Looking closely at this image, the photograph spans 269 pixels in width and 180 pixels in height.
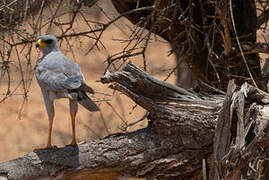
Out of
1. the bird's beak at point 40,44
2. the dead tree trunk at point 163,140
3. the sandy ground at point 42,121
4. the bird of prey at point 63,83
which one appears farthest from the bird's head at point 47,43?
the sandy ground at point 42,121

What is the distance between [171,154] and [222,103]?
1.60 feet

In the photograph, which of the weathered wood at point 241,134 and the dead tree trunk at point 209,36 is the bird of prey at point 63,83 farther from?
the dead tree trunk at point 209,36

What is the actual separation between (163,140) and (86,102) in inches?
22.0

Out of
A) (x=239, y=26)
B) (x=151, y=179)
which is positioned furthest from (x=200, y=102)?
(x=239, y=26)

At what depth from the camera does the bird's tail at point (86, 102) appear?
3.57m

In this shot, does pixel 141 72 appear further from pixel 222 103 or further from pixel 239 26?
pixel 239 26

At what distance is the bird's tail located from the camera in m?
3.57

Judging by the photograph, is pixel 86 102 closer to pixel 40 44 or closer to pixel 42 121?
pixel 40 44

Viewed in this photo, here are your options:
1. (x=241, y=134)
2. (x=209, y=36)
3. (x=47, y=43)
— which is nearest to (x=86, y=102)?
(x=47, y=43)

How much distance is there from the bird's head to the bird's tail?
0.66 meters

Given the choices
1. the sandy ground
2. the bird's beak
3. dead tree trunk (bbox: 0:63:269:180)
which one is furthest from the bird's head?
the sandy ground

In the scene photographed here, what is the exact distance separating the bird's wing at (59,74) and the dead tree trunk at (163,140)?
28 cm

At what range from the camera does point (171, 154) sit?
11.8 ft

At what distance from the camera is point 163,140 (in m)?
3.60
